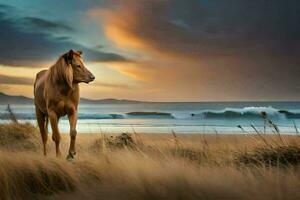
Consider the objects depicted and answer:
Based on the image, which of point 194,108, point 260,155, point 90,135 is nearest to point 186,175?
point 260,155

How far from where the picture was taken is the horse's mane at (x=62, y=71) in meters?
5.65

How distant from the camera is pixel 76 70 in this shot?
5641 mm

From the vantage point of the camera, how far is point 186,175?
13.9 ft

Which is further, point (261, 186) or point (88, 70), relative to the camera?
point (88, 70)

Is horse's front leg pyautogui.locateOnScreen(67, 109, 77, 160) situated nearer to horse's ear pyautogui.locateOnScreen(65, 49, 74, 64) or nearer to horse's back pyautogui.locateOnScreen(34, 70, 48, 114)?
horse's ear pyautogui.locateOnScreen(65, 49, 74, 64)

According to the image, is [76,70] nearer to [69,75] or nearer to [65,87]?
[69,75]

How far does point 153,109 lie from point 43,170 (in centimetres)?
1282

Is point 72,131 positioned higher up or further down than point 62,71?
further down

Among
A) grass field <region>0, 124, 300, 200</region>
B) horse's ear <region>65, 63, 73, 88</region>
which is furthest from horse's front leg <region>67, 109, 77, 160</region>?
horse's ear <region>65, 63, 73, 88</region>

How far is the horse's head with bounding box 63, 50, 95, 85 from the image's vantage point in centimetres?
559

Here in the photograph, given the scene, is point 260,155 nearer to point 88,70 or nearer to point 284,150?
point 284,150

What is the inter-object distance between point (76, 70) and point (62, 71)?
19cm

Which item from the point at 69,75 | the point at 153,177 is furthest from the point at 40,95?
the point at 153,177

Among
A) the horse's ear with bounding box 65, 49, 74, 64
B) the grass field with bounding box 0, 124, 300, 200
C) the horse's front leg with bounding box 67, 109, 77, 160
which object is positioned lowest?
the grass field with bounding box 0, 124, 300, 200
